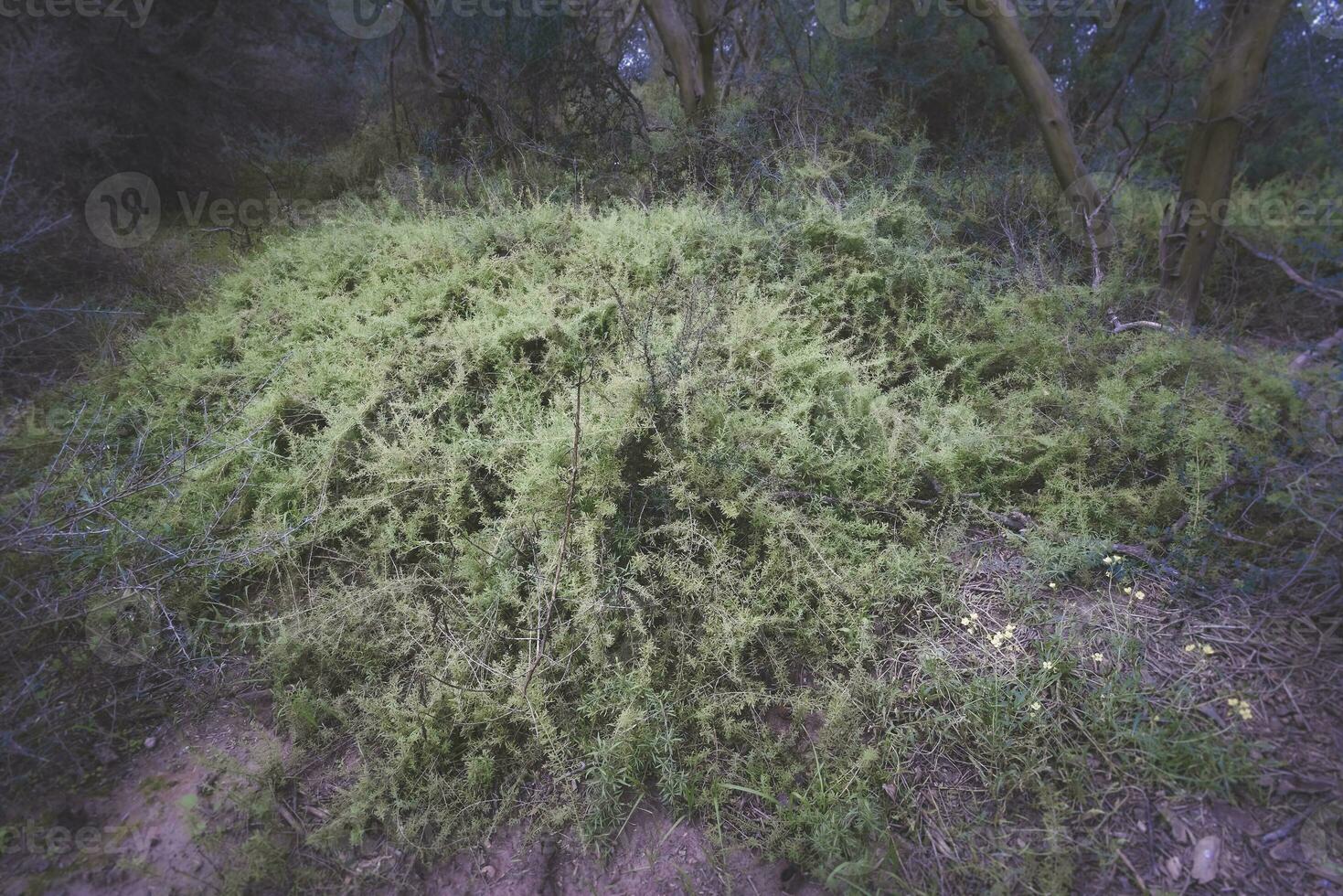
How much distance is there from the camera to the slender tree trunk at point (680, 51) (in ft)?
17.7

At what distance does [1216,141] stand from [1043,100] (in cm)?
110

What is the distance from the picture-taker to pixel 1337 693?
175cm
